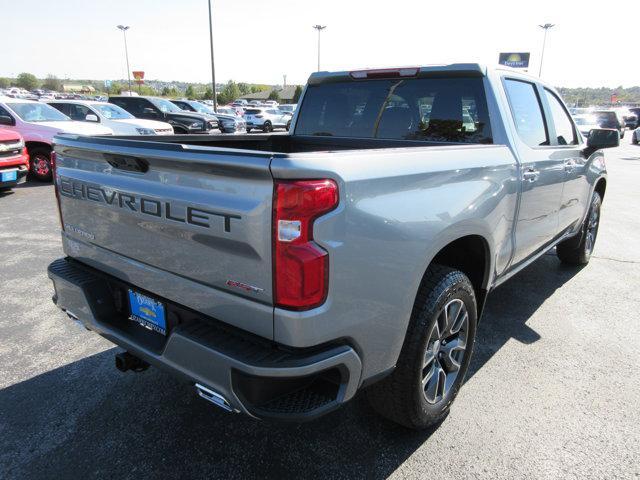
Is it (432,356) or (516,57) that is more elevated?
(516,57)

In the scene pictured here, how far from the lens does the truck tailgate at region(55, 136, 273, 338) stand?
5.69 feet

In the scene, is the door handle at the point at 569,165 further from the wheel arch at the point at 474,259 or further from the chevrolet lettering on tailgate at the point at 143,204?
the chevrolet lettering on tailgate at the point at 143,204

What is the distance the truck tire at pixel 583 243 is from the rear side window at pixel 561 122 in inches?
41.3

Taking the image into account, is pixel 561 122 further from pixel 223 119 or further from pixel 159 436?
Result: pixel 223 119

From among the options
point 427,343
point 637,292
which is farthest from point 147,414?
point 637,292

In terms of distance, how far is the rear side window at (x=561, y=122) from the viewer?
Answer: 404cm

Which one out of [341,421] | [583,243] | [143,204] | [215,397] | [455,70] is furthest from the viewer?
[583,243]

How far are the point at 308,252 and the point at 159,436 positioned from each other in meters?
1.58

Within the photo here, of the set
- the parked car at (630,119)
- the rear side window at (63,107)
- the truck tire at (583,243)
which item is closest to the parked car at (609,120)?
the parked car at (630,119)

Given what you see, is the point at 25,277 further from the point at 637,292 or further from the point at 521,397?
the point at 637,292

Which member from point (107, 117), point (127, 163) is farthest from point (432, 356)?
point (107, 117)

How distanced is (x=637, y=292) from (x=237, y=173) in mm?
4675

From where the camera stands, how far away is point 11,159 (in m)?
8.55

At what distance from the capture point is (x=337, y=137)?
3766 millimetres
